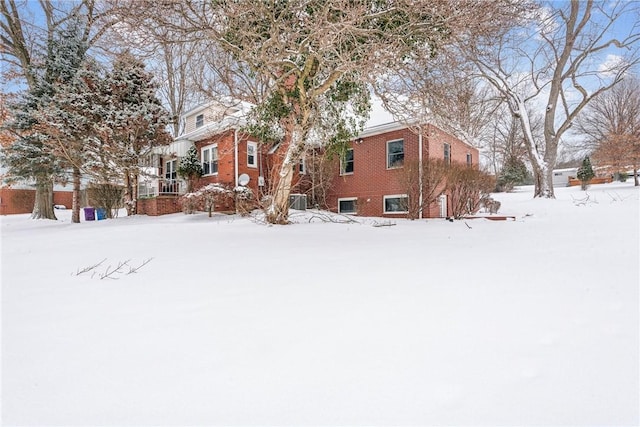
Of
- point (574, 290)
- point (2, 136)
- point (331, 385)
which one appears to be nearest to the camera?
point (331, 385)

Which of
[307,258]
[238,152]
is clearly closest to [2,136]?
[238,152]

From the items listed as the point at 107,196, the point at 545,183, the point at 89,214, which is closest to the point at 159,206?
the point at 107,196

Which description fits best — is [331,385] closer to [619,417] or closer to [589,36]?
[619,417]

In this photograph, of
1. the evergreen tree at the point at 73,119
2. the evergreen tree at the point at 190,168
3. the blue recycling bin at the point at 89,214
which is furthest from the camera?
the evergreen tree at the point at 190,168

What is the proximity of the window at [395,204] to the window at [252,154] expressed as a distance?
6.00 metres

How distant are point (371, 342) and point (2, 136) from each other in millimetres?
17807

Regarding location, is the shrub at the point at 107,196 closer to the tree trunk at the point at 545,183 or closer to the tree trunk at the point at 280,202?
the tree trunk at the point at 280,202

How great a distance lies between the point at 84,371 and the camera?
4.85 ft

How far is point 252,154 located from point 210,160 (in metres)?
2.22

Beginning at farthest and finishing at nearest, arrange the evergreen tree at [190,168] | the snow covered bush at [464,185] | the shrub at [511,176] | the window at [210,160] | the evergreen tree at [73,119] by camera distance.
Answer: the shrub at [511,176] → the window at [210,160] → the evergreen tree at [190,168] → the evergreen tree at [73,119] → the snow covered bush at [464,185]

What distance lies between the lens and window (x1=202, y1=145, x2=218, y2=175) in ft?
46.1

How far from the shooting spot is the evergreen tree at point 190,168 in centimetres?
1382

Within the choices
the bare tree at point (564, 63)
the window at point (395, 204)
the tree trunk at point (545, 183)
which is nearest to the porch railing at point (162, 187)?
the window at point (395, 204)

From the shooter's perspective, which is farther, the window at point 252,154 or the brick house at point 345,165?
the window at point 252,154
